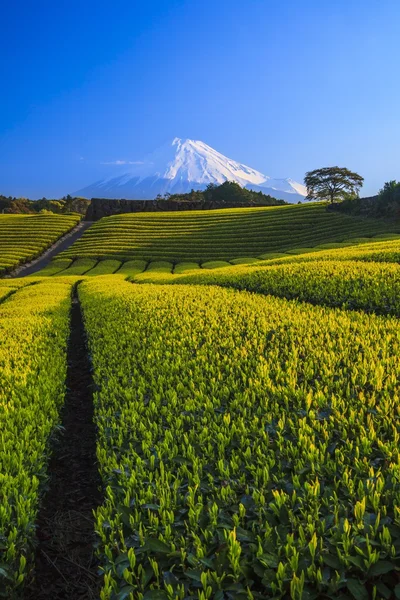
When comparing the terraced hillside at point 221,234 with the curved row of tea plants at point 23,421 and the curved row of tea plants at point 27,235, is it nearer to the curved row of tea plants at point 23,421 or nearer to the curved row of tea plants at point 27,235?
the curved row of tea plants at point 27,235

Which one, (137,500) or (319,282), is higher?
(319,282)

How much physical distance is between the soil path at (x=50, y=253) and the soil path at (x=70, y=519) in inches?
1488

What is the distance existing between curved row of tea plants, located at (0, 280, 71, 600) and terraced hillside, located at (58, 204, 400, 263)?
93.9 feet

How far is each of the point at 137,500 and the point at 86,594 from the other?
0.92 meters

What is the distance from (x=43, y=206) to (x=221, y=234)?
59.6m

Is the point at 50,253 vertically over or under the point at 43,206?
under

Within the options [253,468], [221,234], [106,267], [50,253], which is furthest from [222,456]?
[50,253]

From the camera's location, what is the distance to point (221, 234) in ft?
161

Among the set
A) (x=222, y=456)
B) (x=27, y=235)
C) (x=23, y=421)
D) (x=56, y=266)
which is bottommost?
(x=23, y=421)

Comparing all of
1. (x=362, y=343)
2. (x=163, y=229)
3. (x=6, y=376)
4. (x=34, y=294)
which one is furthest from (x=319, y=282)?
(x=163, y=229)

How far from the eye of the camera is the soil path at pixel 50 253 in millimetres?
42656

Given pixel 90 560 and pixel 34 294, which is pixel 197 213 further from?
pixel 90 560

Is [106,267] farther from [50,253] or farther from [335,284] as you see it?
[335,284]

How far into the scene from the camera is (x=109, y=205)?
245 ft
